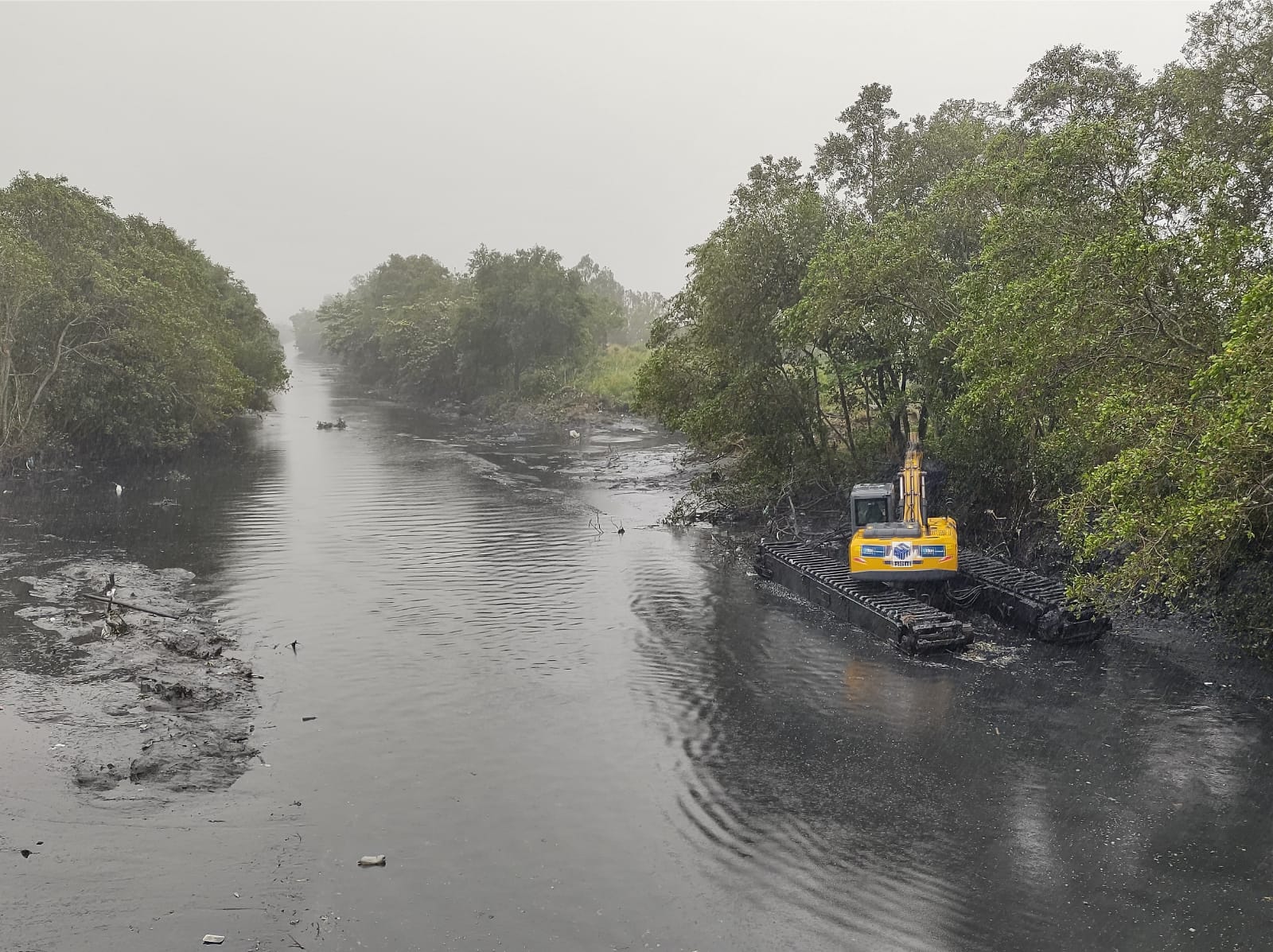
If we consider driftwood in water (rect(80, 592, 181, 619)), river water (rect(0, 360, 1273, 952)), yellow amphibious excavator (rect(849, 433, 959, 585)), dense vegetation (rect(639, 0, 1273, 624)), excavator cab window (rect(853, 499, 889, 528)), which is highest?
dense vegetation (rect(639, 0, 1273, 624))

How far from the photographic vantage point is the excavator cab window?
23188mm

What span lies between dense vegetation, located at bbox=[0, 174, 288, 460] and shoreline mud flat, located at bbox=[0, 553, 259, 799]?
17.7m

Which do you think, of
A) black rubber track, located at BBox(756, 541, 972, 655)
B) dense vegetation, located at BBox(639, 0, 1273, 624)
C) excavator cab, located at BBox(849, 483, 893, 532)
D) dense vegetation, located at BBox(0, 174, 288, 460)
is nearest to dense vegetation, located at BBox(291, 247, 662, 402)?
dense vegetation, located at BBox(0, 174, 288, 460)

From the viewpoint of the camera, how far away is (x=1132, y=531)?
1371 centimetres

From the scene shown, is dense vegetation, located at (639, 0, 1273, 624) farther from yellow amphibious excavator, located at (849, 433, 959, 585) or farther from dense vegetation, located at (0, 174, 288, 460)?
dense vegetation, located at (0, 174, 288, 460)

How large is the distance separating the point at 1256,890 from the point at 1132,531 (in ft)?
15.3

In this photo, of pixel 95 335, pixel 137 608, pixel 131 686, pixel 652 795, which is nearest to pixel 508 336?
pixel 95 335

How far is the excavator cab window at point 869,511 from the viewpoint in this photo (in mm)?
23188

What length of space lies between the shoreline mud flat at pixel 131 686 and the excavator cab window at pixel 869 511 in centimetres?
1368

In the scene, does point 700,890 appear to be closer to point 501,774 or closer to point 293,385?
point 501,774

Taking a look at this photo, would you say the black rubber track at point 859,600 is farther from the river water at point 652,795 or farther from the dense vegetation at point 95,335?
the dense vegetation at point 95,335

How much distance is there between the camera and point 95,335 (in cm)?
4212

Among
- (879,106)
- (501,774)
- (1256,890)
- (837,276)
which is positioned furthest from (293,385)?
(1256,890)

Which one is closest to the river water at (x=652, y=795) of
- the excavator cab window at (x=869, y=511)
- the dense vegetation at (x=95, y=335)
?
the excavator cab window at (x=869, y=511)
